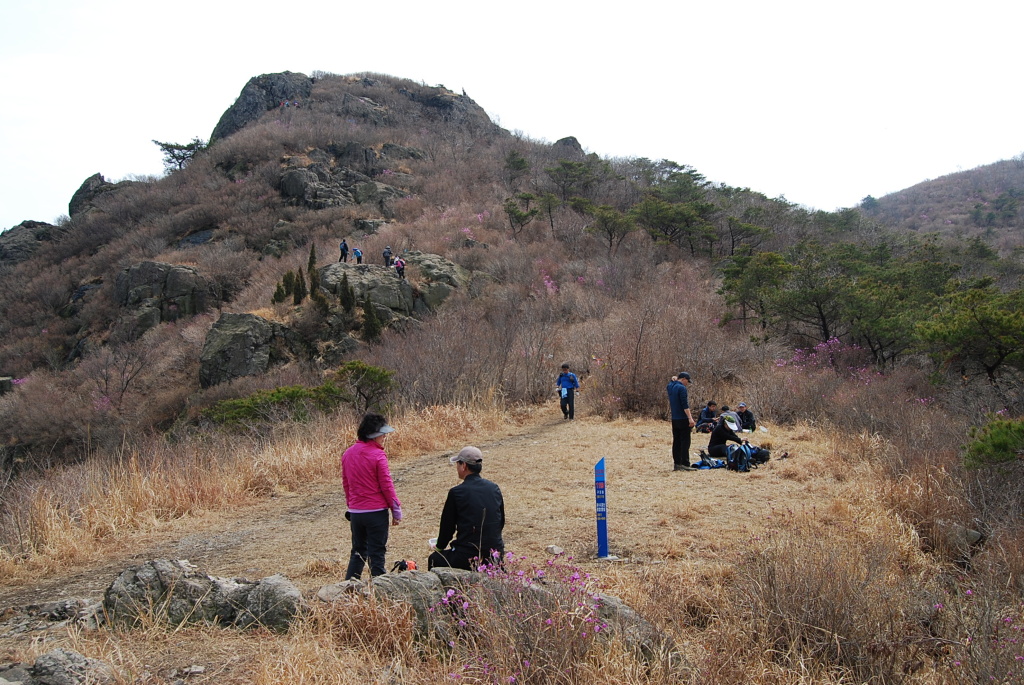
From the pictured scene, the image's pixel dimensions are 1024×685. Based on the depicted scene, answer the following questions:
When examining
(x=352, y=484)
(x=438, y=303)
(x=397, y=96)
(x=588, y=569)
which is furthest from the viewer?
(x=397, y=96)

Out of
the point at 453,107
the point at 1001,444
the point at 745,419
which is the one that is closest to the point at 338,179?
the point at 453,107

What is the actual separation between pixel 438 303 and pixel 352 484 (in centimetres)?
2490

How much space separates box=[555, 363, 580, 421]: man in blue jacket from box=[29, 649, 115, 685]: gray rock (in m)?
11.7

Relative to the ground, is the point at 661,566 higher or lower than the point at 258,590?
lower

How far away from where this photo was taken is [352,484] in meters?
5.14

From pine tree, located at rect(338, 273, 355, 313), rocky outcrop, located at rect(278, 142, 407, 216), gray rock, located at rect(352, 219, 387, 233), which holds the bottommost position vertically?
pine tree, located at rect(338, 273, 355, 313)

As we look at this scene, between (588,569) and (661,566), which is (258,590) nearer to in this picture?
(588,569)

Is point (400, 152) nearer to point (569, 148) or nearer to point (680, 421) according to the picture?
point (569, 148)

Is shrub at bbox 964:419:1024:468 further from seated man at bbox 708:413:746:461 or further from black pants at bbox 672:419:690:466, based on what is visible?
seated man at bbox 708:413:746:461

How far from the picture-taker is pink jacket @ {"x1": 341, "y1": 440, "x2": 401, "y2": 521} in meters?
5.07

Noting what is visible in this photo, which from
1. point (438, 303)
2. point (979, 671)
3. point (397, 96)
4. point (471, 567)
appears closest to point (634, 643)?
point (471, 567)

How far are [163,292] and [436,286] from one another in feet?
55.2

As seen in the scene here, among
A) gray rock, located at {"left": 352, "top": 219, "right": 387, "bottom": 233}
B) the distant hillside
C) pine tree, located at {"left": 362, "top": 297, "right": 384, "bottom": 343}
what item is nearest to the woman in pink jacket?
pine tree, located at {"left": 362, "top": 297, "right": 384, "bottom": 343}

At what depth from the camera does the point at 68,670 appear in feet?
10.8
